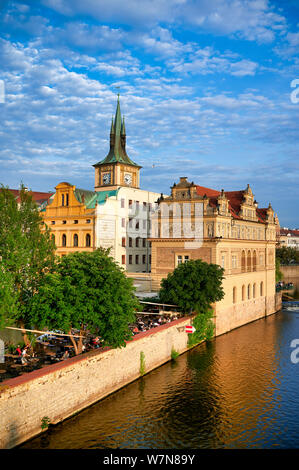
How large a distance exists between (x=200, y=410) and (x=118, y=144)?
50608 millimetres

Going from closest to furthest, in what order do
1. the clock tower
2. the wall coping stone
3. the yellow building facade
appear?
the wall coping stone → the yellow building facade → the clock tower

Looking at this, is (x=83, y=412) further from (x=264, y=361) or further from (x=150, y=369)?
(x=264, y=361)

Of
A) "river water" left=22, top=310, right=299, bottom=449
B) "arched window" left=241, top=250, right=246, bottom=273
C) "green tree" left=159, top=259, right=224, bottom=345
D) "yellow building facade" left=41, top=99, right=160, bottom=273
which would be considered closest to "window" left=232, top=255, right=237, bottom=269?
"arched window" left=241, top=250, right=246, bottom=273

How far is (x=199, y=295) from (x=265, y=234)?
25559 mm

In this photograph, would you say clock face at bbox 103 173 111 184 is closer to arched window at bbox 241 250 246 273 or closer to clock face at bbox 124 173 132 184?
clock face at bbox 124 173 132 184

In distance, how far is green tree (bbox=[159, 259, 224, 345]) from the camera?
131 feet

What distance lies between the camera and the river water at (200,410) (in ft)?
71.7

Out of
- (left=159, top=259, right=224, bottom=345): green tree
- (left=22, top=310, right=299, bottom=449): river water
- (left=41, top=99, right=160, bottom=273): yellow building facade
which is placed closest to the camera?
(left=22, top=310, right=299, bottom=449): river water

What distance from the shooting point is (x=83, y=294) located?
26359 mm

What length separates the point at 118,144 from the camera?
69.2 m

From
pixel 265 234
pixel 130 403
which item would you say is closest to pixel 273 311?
pixel 265 234

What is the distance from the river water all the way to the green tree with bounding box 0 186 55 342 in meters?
7.97

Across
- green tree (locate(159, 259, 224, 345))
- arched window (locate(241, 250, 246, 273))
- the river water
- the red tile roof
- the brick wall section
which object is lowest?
the river water

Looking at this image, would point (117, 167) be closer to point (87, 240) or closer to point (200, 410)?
point (87, 240)
